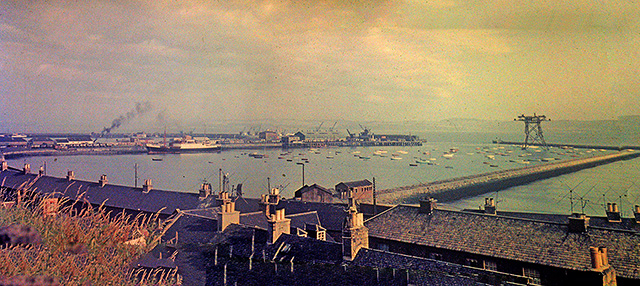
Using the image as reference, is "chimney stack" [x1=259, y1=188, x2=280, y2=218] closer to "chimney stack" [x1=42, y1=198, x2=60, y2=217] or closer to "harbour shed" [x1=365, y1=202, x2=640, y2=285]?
"harbour shed" [x1=365, y1=202, x2=640, y2=285]

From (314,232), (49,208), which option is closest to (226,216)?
(314,232)

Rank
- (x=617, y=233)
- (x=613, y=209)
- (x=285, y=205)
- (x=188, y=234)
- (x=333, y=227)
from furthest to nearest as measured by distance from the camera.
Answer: (x=285, y=205) < (x=333, y=227) < (x=613, y=209) < (x=188, y=234) < (x=617, y=233)

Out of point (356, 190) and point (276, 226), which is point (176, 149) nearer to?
point (356, 190)

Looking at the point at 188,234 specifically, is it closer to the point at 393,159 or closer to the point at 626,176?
the point at 626,176

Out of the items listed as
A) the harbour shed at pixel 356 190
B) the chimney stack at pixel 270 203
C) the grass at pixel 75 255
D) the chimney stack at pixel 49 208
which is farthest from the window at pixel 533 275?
the harbour shed at pixel 356 190

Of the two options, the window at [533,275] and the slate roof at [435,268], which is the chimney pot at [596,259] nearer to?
the slate roof at [435,268]

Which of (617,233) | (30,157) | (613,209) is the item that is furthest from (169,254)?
(30,157)
